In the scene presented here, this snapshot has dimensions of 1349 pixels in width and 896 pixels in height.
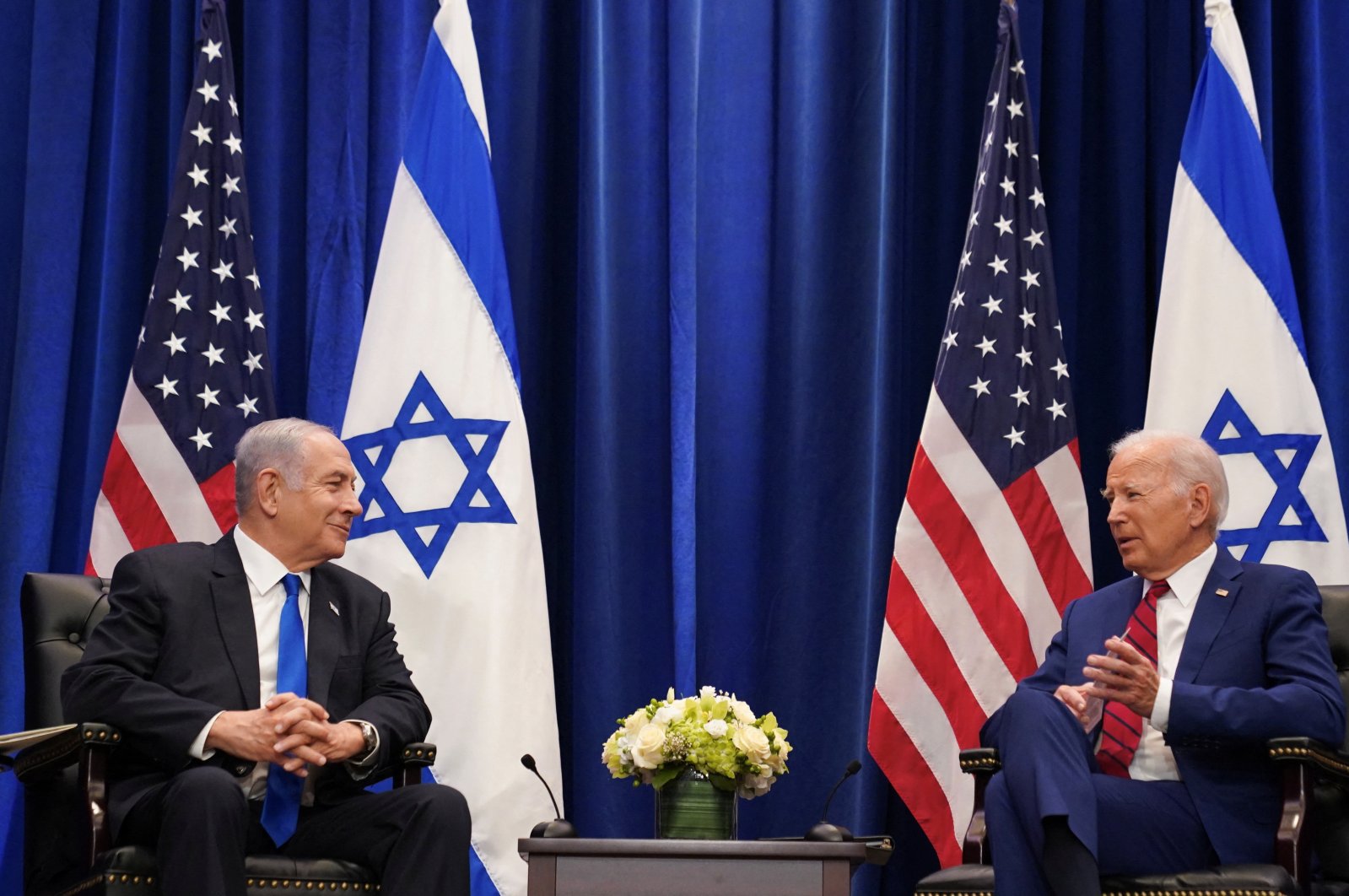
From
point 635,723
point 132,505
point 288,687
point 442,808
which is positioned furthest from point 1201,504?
point 132,505

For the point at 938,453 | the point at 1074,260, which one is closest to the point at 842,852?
the point at 938,453

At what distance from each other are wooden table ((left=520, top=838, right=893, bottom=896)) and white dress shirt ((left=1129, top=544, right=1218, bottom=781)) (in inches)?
29.4

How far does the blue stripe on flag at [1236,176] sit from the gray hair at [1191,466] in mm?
1110

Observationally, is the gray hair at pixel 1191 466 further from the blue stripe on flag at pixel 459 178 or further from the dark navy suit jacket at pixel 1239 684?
the blue stripe on flag at pixel 459 178

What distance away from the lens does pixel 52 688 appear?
3715 mm

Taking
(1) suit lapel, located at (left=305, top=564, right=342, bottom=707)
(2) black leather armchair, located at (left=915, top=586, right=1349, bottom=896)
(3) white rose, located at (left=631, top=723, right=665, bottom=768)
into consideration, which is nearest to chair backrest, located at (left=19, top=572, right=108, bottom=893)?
(1) suit lapel, located at (left=305, top=564, right=342, bottom=707)

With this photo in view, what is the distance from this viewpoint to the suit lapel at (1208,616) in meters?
3.61

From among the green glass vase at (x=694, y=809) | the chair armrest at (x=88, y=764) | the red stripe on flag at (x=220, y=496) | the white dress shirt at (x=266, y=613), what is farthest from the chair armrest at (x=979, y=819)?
the red stripe on flag at (x=220, y=496)

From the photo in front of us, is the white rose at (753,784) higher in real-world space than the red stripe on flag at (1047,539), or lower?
lower

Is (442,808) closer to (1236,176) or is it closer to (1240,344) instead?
(1240,344)

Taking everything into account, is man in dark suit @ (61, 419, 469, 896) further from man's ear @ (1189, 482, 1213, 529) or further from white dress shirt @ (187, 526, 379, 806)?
man's ear @ (1189, 482, 1213, 529)

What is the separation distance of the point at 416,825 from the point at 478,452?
1573 mm

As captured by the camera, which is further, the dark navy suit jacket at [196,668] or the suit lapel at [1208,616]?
the suit lapel at [1208,616]

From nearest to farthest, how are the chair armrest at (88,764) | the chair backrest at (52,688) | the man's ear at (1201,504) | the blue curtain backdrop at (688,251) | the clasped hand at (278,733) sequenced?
the chair armrest at (88,764)
the clasped hand at (278,733)
the chair backrest at (52,688)
the man's ear at (1201,504)
the blue curtain backdrop at (688,251)
